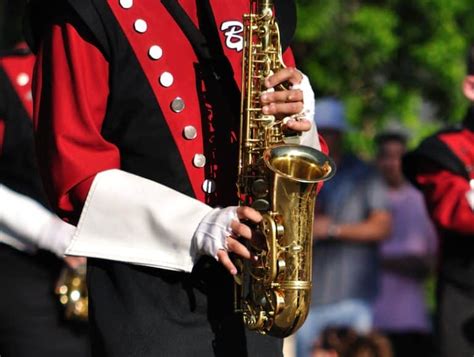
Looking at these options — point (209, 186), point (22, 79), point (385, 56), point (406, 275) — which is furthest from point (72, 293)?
point (385, 56)

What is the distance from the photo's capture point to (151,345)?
3.58 meters

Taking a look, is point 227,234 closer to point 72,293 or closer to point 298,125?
point 298,125

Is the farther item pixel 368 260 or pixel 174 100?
pixel 368 260

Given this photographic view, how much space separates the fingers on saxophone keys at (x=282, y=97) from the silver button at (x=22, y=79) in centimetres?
245

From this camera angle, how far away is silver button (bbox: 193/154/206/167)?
3680 millimetres

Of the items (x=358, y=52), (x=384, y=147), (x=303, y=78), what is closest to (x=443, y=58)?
(x=358, y=52)

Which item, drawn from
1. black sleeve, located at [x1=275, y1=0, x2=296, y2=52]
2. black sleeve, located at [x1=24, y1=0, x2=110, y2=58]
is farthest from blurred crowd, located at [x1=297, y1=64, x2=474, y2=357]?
black sleeve, located at [x1=24, y1=0, x2=110, y2=58]

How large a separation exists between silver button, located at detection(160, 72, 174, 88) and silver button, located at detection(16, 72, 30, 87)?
7.49ft

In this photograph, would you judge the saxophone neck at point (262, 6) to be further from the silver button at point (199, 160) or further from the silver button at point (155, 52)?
the silver button at point (199, 160)

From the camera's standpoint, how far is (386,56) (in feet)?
36.6

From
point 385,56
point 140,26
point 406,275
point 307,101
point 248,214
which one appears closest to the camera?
point 248,214

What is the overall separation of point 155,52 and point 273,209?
57 centimetres

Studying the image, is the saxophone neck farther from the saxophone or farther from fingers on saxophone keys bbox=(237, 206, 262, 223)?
fingers on saxophone keys bbox=(237, 206, 262, 223)

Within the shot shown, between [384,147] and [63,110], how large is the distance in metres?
6.22
